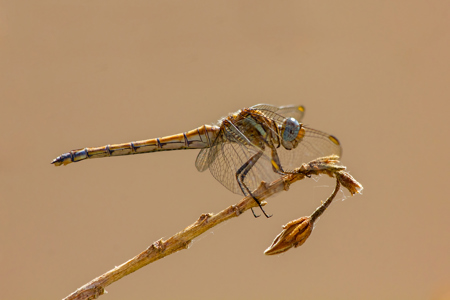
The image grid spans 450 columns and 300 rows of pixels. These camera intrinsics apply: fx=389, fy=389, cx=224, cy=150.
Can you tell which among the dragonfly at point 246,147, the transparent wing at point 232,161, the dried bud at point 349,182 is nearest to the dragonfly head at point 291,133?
the dragonfly at point 246,147

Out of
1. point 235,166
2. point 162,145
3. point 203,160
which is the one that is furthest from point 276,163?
point 162,145

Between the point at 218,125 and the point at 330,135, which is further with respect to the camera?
the point at 218,125

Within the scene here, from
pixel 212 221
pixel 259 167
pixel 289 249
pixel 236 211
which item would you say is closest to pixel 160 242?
pixel 212 221

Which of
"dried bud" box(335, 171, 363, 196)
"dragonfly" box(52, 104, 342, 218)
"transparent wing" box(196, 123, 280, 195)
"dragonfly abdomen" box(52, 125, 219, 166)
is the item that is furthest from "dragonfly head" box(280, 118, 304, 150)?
"dried bud" box(335, 171, 363, 196)

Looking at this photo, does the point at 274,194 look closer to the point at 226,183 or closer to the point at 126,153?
the point at 226,183

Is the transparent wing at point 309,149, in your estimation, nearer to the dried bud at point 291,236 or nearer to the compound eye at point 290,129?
the compound eye at point 290,129

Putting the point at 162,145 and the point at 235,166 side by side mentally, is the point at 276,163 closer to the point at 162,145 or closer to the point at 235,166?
the point at 235,166
